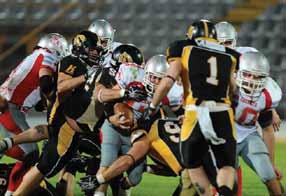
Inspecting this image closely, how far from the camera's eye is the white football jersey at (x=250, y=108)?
5.93 metres

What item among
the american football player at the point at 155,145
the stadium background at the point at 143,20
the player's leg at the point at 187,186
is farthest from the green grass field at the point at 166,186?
the stadium background at the point at 143,20

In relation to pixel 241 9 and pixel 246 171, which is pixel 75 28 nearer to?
pixel 241 9

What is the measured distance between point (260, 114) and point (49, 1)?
9744mm

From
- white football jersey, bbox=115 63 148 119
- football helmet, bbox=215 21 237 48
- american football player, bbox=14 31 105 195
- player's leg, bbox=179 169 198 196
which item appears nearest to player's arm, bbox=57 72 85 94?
american football player, bbox=14 31 105 195

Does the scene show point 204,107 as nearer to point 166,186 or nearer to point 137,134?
point 137,134

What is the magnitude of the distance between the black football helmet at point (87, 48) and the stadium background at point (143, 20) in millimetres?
7990

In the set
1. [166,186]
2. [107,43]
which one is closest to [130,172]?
[107,43]

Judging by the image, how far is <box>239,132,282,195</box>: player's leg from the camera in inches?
229

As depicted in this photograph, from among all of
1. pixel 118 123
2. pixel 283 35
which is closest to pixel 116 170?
pixel 118 123

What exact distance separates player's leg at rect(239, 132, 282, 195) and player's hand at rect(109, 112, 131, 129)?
33.9 inches

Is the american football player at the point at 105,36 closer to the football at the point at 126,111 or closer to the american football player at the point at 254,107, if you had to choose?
the football at the point at 126,111

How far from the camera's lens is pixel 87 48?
19.7ft

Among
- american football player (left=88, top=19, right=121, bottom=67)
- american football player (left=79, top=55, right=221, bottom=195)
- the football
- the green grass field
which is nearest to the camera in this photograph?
american football player (left=79, top=55, right=221, bottom=195)

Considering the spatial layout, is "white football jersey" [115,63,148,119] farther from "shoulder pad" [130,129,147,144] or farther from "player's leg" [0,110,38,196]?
"player's leg" [0,110,38,196]
